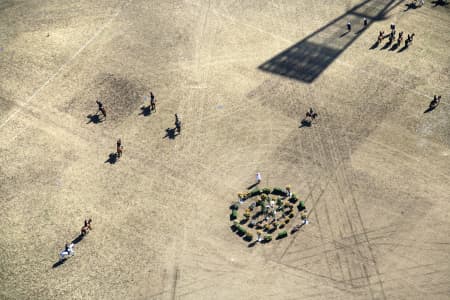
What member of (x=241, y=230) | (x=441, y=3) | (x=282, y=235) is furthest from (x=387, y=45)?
(x=241, y=230)

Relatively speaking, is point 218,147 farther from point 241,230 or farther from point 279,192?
point 241,230

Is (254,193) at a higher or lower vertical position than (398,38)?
lower

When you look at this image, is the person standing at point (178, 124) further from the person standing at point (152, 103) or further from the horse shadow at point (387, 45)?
the horse shadow at point (387, 45)

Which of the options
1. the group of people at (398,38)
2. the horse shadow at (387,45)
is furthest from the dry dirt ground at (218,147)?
the group of people at (398,38)

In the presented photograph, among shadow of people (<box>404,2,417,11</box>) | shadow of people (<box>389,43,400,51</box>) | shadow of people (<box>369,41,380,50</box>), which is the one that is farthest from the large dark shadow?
shadow of people (<box>389,43,400,51</box>)

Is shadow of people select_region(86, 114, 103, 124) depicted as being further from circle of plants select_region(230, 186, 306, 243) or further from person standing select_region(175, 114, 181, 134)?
circle of plants select_region(230, 186, 306, 243)
